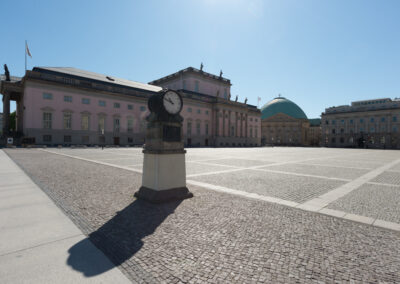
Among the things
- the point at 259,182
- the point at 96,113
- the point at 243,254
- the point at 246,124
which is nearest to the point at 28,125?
the point at 96,113

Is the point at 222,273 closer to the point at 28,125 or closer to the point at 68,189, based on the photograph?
the point at 68,189

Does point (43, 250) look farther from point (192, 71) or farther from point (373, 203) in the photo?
point (192, 71)

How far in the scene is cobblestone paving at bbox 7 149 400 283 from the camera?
2795 mm

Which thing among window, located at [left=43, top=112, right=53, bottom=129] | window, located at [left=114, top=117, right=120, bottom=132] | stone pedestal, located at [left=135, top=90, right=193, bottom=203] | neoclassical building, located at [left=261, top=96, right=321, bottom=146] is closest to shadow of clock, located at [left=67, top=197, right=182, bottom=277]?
stone pedestal, located at [left=135, top=90, right=193, bottom=203]

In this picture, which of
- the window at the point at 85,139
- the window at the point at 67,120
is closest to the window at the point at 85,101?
the window at the point at 67,120

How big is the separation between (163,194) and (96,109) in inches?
1843

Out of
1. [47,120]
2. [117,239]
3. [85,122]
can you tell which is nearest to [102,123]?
[85,122]

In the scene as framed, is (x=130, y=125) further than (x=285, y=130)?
No

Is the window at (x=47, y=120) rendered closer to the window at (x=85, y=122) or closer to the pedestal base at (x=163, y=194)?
the window at (x=85, y=122)

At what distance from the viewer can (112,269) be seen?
2840 millimetres

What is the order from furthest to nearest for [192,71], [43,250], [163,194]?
[192,71], [163,194], [43,250]

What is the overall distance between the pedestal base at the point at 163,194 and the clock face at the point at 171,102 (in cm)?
246

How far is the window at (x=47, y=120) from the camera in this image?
40062 mm

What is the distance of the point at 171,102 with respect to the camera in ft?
21.5
